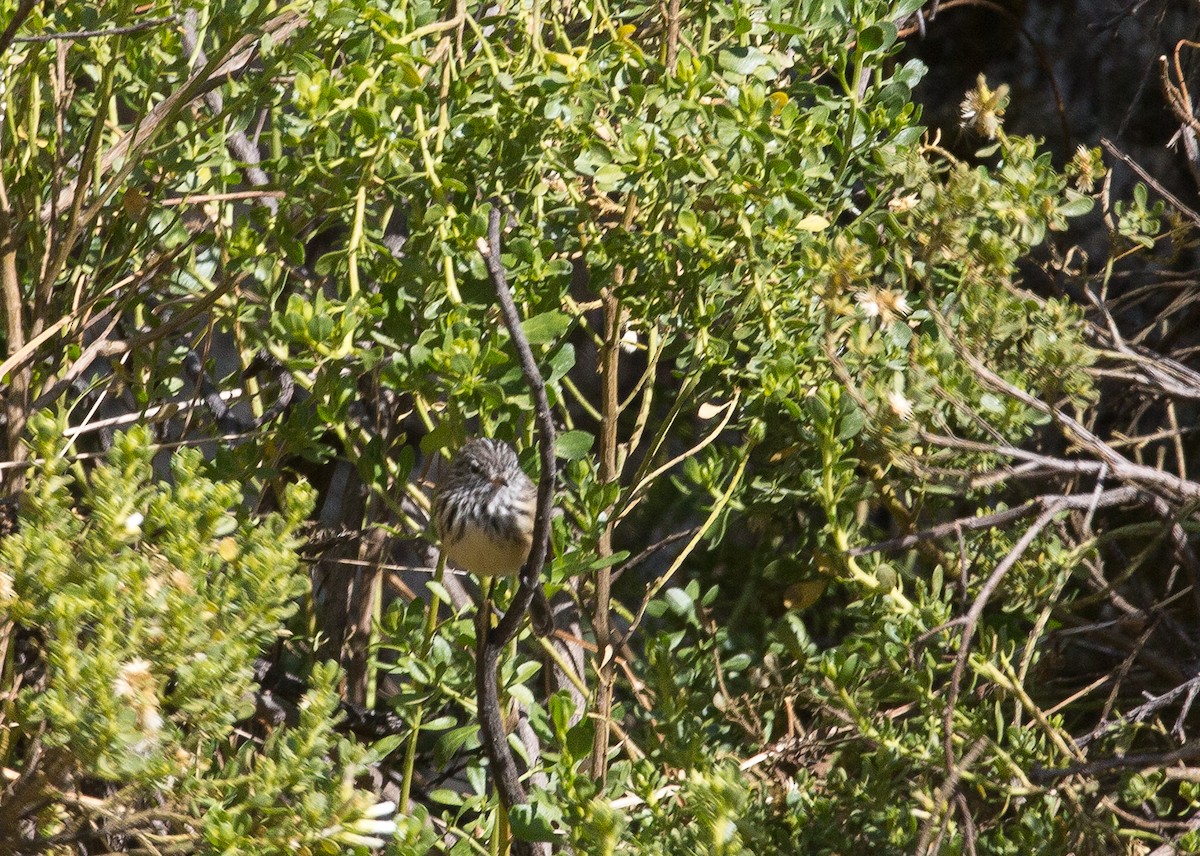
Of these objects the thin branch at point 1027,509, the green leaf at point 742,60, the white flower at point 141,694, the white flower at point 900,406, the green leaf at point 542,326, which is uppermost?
the green leaf at point 742,60

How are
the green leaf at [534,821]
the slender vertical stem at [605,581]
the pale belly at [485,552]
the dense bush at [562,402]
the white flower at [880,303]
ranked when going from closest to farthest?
the dense bush at [562,402]
the green leaf at [534,821]
the white flower at [880,303]
the slender vertical stem at [605,581]
the pale belly at [485,552]

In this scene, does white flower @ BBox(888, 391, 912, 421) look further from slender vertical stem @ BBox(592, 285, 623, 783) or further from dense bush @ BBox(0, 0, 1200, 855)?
slender vertical stem @ BBox(592, 285, 623, 783)

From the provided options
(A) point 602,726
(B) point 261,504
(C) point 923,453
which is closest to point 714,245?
(C) point 923,453

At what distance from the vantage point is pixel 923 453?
210cm

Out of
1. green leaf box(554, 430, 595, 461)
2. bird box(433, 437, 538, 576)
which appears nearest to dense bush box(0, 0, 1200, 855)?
green leaf box(554, 430, 595, 461)

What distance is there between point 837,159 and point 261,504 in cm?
131

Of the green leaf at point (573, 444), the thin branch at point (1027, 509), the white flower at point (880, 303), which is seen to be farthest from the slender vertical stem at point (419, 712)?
the white flower at point (880, 303)

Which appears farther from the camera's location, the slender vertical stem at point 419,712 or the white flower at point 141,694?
the slender vertical stem at point 419,712

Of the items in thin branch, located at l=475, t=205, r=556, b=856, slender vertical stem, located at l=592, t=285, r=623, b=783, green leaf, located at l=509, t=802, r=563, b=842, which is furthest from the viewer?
slender vertical stem, located at l=592, t=285, r=623, b=783

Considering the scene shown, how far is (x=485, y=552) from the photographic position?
6.69 ft

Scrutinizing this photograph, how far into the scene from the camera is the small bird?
80.4 inches

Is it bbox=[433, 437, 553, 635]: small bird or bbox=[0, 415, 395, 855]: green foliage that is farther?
bbox=[433, 437, 553, 635]: small bird

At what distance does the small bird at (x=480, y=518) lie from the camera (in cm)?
204

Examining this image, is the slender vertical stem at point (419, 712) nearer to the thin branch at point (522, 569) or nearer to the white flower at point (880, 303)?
the thin branch at point (522, 569)
